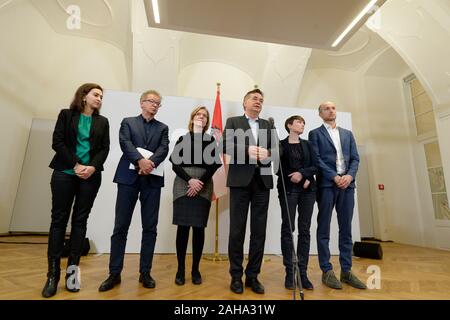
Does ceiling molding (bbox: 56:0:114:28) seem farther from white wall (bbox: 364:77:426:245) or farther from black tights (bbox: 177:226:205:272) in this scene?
white wall (bbox: 364:77:426:245)

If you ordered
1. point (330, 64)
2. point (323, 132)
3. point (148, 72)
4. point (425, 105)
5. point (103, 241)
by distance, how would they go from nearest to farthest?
point (323, 132) < point (103, 241) < point (148, 72) < point (425, 105) < point (330, 64)

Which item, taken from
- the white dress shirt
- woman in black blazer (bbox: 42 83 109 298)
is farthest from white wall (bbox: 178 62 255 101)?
woman in black blazer (bbox: 42 83 109 298)

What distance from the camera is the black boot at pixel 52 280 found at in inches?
65.2

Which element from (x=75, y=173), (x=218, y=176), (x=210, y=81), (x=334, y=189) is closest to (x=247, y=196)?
(x=334, y=189)

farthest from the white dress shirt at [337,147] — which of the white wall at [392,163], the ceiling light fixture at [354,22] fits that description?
the white wall at [392,163]

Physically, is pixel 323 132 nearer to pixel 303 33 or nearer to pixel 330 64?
pixel 303 33

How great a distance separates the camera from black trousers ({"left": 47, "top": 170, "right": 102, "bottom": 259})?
175 centimetres

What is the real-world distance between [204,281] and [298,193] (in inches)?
40.3

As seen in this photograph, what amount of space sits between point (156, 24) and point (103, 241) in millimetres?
2647

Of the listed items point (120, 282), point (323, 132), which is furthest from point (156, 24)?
point (120, 282)

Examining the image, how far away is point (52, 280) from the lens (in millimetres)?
1697

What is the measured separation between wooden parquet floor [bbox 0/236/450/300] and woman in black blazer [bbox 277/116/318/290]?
20 centimetres

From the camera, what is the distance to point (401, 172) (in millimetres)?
6137

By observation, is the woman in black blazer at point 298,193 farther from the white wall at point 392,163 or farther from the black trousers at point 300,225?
the white wall at point 392,163
